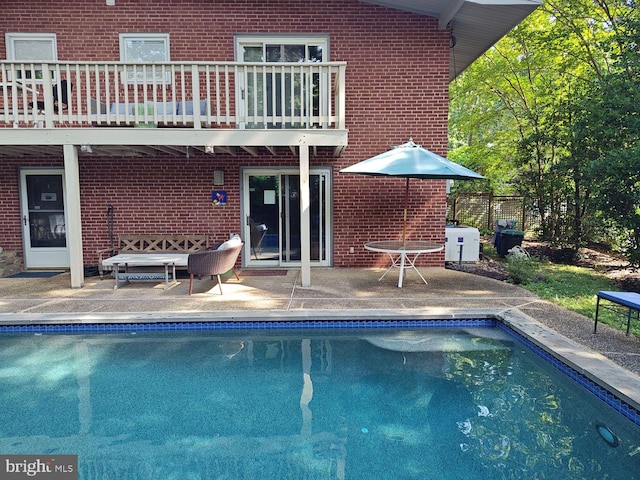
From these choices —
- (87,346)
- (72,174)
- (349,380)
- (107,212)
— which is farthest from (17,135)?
(349,380)

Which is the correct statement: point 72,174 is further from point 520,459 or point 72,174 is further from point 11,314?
point 520,459

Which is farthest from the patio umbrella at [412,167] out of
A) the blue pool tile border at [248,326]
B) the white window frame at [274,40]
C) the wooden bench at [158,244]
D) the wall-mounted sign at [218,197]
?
the wooden bench at [158,244]

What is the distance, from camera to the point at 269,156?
8.93 metres

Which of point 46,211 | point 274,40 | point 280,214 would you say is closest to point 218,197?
point 280,214

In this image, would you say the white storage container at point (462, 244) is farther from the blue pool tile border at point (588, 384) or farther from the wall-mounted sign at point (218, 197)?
the wall-mounted sign at point (218, 197)

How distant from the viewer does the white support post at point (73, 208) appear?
704cm

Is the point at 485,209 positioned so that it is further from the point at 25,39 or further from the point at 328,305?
the point at 25,39

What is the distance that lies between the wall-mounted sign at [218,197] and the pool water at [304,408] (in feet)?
12.9

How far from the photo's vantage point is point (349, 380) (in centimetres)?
455

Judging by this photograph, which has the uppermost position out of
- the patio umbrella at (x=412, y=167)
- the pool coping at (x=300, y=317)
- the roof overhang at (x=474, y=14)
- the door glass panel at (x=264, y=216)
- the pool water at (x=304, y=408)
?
the roof overhang at (x=474, y=14)

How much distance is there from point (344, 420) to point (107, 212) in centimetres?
741

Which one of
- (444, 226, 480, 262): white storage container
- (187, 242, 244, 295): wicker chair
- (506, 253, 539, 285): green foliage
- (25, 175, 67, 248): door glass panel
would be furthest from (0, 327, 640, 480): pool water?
(25, 175, 67, 248): door glass panel

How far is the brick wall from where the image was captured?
8.61 m

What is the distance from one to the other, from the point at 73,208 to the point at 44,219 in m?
2.75
